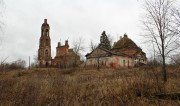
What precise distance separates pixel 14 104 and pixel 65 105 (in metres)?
1.19

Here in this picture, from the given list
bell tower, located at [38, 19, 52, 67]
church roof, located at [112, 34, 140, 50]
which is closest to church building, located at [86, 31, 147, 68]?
church roof, located at [112, 34, 140, 50]

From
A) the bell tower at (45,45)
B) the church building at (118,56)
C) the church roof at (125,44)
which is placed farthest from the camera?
the bell tower at (45,45)

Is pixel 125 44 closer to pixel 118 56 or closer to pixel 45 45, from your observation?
pixel 118 56

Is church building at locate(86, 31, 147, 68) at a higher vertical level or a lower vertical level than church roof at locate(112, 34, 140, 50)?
lower

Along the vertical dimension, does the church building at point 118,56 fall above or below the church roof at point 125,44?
below

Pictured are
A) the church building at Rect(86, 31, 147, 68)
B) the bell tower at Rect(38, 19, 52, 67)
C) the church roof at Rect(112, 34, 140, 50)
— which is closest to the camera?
the church building at Rect(86, 31, 147, 68)

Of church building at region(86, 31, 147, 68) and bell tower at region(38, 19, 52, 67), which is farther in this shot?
bell tower at region(38, 19, 52, 67)

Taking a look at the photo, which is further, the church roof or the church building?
the church roof

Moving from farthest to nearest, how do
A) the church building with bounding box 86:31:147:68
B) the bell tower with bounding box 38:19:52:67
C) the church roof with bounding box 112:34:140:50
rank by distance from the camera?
1. the bell tower with bounding box 38:19:52:67
2. the church roof with bounding box 112:34:140:50
3. the church building with bounding box 86:31:147:68

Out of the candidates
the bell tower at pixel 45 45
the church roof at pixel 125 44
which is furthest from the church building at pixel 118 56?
the bell tower at pixel 45 45

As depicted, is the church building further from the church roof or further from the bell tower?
the bell tower

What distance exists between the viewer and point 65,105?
5.23 metres

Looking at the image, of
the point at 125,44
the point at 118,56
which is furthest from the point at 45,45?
the point at 118,56

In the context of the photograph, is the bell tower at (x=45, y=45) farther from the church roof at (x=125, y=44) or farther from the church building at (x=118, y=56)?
the church roof at (x=125, y=44)
